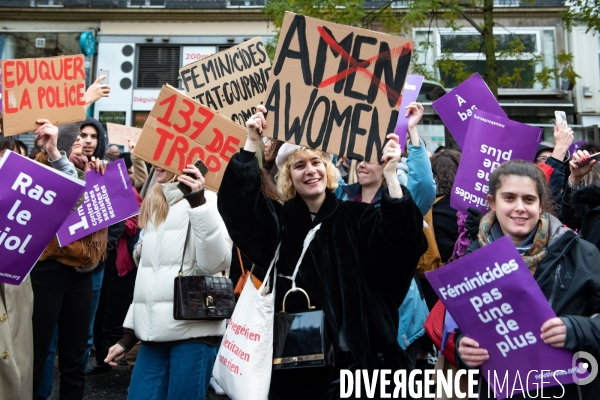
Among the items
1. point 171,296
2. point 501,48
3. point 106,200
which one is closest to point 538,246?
point 171,296

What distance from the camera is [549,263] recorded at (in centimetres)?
277

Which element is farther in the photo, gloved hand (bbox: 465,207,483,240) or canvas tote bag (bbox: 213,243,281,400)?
gloved hand (bbox: 465,207,483,240)

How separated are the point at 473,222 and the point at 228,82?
2.57m

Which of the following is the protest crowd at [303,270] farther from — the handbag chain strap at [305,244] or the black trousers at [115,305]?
the black trousers at [115,305]

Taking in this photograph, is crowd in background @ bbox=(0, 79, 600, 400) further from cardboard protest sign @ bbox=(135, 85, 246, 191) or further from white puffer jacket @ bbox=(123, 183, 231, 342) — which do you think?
cardboard protest sign @ bbox=(135, 85, 246, 191)

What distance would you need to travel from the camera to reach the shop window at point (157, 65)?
19219mm

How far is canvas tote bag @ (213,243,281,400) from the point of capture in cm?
281

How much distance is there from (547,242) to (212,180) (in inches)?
72.0

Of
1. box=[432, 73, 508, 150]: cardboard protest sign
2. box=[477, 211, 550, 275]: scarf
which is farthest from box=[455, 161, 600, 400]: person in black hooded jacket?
box=[432, 73, 508, 150]: cardboard protest sign

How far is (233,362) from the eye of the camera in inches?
114

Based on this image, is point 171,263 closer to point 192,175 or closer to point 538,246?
point 192,175

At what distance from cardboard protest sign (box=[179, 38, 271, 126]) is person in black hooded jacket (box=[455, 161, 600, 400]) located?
110 inches

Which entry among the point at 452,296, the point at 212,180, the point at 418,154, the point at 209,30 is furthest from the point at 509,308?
the point at 209,30

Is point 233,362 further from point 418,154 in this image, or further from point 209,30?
point 209,30
